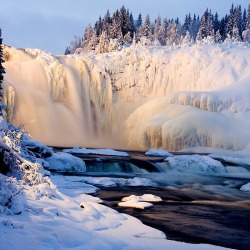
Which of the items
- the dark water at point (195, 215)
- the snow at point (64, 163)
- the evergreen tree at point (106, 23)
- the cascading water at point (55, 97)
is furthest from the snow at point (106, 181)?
the evergreen tree at point (106, 23)

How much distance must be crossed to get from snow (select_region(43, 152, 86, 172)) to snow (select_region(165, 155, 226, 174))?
19.1ft

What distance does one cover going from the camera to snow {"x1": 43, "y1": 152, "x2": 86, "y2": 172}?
17922 millimetres

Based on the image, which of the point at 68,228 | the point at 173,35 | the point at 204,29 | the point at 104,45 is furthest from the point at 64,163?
the point at 173,35

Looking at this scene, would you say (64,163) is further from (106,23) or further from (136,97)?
(106,23)

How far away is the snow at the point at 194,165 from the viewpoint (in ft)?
72.1

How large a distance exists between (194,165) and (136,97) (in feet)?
80.6

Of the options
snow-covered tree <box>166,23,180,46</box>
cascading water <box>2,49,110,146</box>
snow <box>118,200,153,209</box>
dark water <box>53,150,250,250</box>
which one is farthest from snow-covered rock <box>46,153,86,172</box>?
snow-covered tree <box>166,23,180,46</box>

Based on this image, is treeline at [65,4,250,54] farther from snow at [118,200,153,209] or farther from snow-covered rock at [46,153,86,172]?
snow at [118,200,153,209]

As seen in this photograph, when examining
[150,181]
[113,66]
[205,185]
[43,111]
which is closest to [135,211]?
[150,181]

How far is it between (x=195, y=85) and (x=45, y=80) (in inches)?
675

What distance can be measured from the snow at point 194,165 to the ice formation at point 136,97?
35.3 feet

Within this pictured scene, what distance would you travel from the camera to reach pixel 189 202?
12.6 metres

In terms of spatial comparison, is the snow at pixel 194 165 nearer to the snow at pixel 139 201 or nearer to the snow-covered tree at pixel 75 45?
the snow at pixel 139 201

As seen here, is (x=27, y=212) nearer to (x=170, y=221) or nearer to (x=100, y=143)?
(x=170, y=221)
